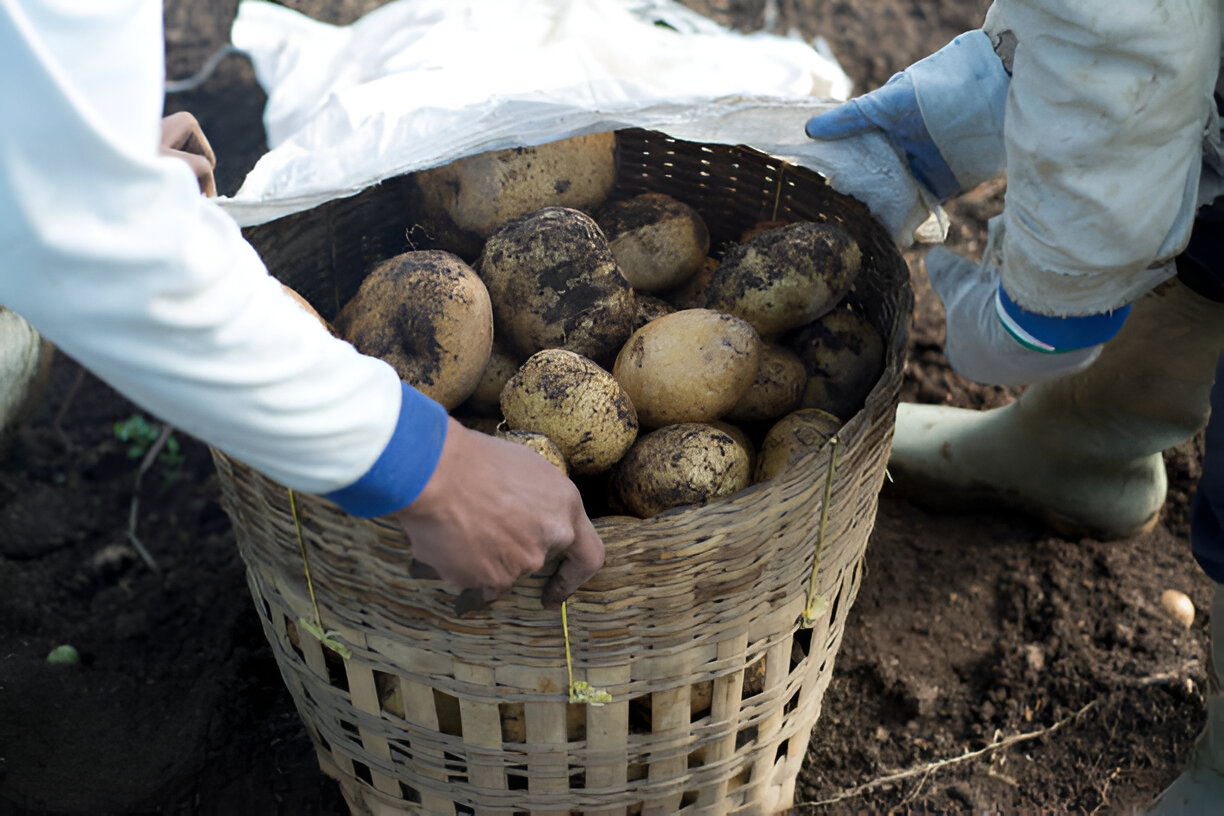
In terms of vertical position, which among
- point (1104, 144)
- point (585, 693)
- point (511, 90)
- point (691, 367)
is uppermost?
point (1104, 144)

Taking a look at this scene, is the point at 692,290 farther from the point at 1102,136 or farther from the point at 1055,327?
the point at 1102,136

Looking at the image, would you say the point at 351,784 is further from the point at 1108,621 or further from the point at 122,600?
the point at 1108,621

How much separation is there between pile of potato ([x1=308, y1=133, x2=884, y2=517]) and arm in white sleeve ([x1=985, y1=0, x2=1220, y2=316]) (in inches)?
15.6

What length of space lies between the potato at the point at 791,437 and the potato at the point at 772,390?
0.19 feet

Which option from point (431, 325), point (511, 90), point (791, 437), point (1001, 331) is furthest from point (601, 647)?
point (511, 90)

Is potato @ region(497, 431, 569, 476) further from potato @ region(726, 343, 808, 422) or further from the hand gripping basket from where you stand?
potato @ region(726, 343, 808, 422)

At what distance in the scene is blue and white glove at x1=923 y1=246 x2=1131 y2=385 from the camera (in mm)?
1372

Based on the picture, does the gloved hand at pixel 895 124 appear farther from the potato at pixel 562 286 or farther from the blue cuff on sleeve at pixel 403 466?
the blue cuff on sleeve at pixel 403 466

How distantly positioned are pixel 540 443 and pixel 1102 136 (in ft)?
2.61

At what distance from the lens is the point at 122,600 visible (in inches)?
78.0

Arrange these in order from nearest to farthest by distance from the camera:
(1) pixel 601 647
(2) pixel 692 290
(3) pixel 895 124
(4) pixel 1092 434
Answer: (1) pixel 601 647
(3) pixel 895 124
(2) pixel 692 290
(4) pixel 1092 434

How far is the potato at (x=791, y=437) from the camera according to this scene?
1.40 meters

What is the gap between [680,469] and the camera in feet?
4.29

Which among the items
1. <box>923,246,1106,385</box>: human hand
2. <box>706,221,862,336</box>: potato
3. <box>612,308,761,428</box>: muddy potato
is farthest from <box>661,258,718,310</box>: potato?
<box>923,246,1106,385</box>: human hand
